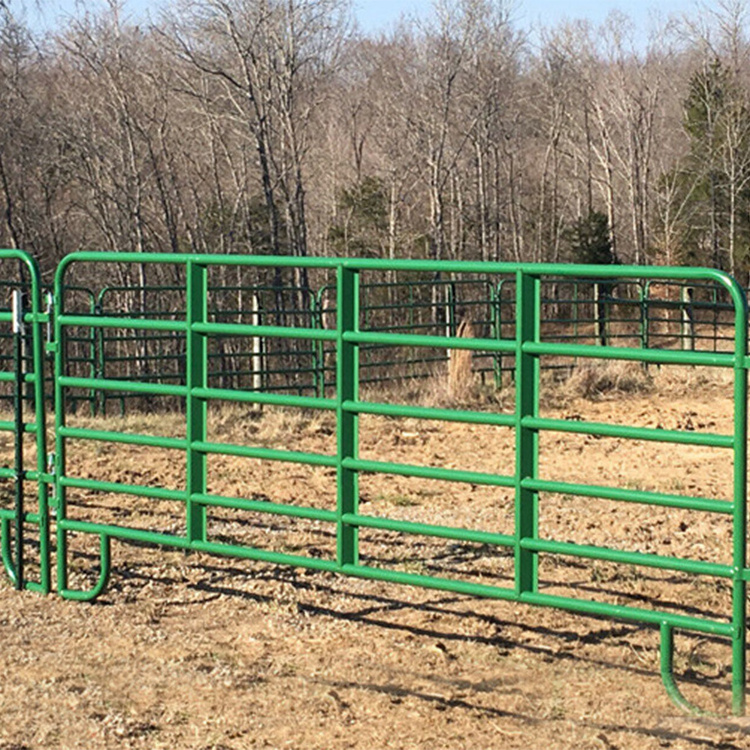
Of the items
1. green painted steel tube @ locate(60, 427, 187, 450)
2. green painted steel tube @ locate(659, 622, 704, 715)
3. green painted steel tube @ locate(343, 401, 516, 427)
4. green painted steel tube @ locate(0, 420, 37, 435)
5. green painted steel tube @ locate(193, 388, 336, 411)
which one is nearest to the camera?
green painted steel tube @ locate(659, 622, 704, 715)

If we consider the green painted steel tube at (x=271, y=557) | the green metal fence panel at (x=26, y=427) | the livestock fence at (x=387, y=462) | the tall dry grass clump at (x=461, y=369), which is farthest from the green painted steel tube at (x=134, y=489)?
the tall dry grass clump at (x=461, y=369)

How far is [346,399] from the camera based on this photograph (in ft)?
17.7

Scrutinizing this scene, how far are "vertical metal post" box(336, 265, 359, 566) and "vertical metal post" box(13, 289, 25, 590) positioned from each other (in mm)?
1574

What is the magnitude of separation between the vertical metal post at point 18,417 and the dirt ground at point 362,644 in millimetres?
203

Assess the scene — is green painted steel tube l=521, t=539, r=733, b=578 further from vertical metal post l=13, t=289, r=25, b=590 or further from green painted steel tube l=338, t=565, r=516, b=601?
vertical metal post l=13, t=289, r=25, b=590

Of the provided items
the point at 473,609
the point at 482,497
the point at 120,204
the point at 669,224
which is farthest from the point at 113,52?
the point at 473,609

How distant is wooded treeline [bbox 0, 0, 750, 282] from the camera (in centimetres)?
3472

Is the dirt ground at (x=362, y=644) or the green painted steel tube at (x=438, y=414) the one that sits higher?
the green painted steel tube at (x=438, y=414)

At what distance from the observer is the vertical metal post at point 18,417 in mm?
6012

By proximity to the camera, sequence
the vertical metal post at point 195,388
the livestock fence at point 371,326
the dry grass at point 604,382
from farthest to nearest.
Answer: the dry grass at point 604,382 < the livestock fence at point 371,326 < the vertical metal post at point 195,388

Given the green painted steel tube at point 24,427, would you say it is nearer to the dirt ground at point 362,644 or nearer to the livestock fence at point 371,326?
the dirt ground at point 362,644

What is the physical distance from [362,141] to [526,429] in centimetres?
4239

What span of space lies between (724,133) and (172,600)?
1594 inches

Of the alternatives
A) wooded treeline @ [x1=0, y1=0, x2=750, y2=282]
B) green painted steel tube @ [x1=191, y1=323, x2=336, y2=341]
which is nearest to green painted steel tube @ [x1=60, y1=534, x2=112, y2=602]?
green painted steel tube @ [x1=191, y1=323, x2=336, y2=341]
